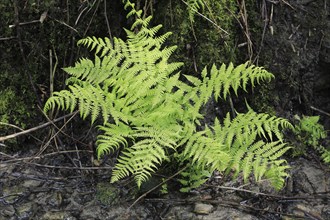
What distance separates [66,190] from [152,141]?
95 centimetres

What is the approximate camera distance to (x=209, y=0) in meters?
3.91

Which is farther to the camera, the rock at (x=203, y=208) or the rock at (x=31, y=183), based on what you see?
the rock at (x=31, y=183)

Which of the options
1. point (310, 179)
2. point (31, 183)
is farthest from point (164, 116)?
point (310, 179)

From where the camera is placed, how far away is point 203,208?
10.9 feet

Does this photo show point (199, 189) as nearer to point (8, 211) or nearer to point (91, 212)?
point (91, 212)

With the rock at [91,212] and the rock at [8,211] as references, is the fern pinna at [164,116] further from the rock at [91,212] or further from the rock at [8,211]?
the rock at [8,211]

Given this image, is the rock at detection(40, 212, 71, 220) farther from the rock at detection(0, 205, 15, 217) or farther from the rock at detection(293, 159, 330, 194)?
the rock at detection(293, 159, 330, 194)

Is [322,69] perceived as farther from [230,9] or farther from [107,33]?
[107,33]

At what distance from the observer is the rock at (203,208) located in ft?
10.8

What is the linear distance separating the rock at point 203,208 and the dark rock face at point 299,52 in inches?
52.2

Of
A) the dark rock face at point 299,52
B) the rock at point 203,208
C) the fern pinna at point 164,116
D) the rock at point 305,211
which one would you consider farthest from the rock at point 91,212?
the dark rock face at point 299,52

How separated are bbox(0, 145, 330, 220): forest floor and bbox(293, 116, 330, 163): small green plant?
0.30 m

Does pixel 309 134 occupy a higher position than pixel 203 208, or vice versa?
pixel 309 134

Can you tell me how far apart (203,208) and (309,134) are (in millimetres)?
1356
